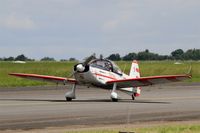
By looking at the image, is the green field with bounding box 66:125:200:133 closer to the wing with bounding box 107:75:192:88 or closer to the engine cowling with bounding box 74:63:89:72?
the wing with bounding box 107:75:192:88

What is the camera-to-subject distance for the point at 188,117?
67.1ft

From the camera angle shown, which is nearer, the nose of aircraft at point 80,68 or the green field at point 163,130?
the green field at point 163,130

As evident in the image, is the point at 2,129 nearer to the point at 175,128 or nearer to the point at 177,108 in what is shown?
the point at 175,128

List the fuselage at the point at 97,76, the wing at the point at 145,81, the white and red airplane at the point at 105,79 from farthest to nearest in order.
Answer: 1. the fuselage at the point at 97,76
2. the white and red airplane at the point at 105,79
3. the wing at the point at 145,81

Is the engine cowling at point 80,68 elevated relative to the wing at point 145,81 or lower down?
elevated

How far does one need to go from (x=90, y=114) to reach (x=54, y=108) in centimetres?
285

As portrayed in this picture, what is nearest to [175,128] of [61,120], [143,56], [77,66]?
[61,120]

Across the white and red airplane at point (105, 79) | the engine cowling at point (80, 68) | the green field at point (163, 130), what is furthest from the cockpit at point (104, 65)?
the green field at point (163, 130)

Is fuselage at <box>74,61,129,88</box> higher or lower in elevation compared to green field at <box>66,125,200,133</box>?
higher

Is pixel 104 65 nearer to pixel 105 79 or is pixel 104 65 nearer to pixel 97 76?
pixel 105 79

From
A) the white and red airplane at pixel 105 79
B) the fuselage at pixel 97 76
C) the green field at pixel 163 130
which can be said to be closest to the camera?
the green field at pixel 163 130

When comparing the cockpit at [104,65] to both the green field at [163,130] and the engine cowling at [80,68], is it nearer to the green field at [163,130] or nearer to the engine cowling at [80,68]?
the engine cowling at [80,68]

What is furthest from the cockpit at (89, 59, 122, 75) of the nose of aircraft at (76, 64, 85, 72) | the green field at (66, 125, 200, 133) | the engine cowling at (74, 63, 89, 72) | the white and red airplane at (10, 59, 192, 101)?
the green field at (66, 125, 200, 133)

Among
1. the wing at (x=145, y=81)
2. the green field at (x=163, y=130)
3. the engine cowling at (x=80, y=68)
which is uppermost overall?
the engine cowling at (x=80, y=68)
